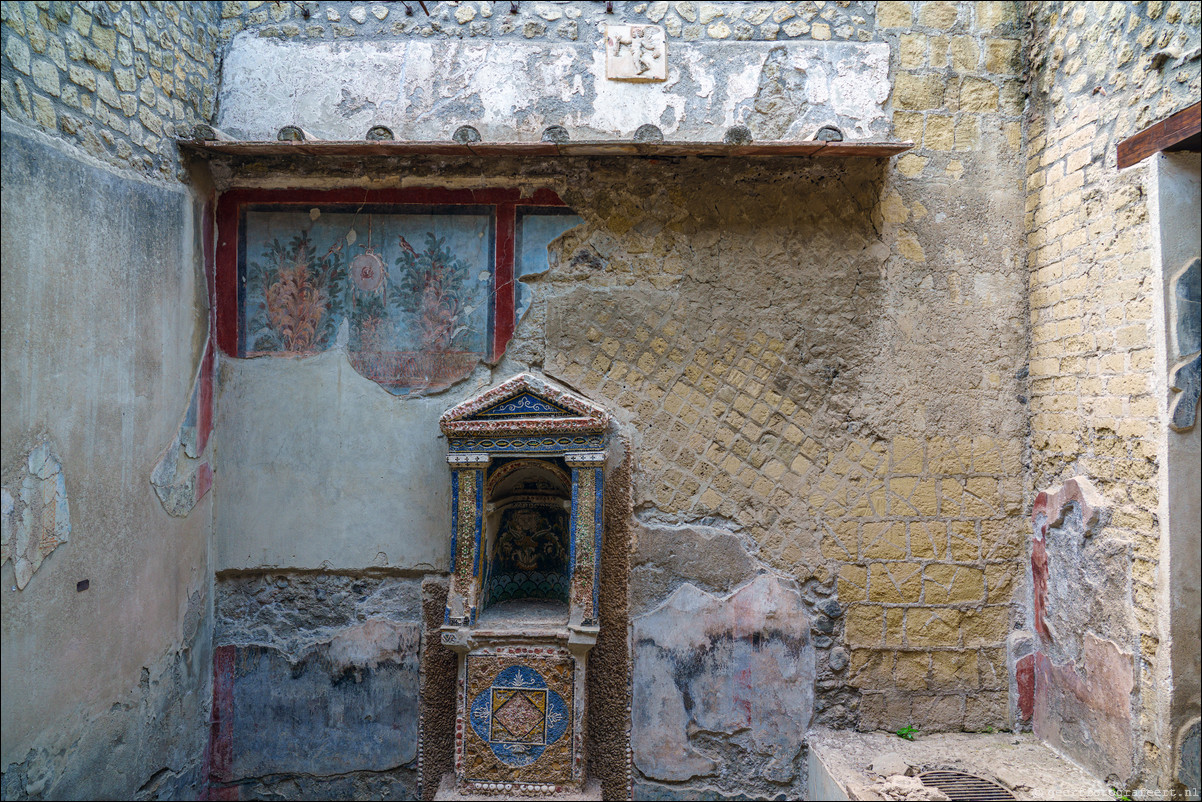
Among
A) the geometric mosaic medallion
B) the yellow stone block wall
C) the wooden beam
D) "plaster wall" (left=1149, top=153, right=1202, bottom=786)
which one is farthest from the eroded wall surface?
"plaster wall" (left=1149, top=153, right=1202, bottom=786)

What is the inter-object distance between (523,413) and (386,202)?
4.23 ft

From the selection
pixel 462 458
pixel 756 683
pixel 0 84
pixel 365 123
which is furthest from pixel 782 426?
pixel 0 84

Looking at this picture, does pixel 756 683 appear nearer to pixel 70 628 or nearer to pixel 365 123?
pixel 70 628

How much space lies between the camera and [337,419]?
338 cm

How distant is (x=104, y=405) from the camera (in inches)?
104

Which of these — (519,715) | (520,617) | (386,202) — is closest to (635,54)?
(386,202)

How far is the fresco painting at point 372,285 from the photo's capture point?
3387 millimetres

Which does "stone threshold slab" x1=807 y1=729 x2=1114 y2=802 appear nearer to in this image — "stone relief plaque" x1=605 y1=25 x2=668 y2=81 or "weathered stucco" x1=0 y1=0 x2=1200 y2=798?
"weathered stucco" x1=0 y1=0 x2=1200 y2=798

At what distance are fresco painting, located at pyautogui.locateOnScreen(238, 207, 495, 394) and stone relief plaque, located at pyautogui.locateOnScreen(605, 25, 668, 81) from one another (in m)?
0.95

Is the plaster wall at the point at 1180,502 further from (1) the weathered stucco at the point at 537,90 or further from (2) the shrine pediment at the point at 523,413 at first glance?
(2) the shrine pediment at the point at 523,413

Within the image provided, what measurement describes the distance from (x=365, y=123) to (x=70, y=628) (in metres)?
2.48

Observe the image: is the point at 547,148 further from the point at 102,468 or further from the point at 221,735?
the point at 221,735

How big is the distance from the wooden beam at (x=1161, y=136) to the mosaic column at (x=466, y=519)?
2847 millimetres

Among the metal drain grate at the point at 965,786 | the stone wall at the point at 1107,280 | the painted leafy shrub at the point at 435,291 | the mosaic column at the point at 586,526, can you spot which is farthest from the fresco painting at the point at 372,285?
the metal drain grate at the point at 965,786
